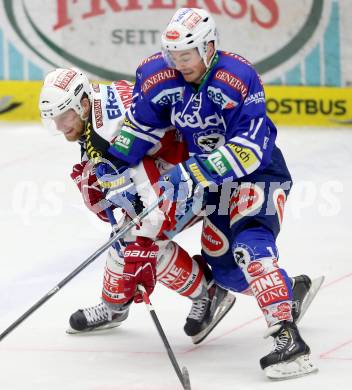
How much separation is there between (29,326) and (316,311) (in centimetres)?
124

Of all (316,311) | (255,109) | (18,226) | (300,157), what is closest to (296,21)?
(300,157)

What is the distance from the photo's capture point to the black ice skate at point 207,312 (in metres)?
4.66

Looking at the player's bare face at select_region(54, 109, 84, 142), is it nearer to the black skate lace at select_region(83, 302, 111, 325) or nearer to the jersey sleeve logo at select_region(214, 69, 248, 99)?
the jersey sleeve logo at select_region(214, 69, 248, 99)

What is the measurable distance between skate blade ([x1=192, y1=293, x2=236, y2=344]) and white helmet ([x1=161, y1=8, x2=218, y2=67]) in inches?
44.1

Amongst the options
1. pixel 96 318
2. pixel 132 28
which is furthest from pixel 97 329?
pixel 132 28

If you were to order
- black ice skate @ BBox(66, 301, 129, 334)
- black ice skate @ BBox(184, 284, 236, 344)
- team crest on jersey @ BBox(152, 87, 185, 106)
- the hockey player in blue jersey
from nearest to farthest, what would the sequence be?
the hockey player in blue jersey
team crest on jersey @ BBox(152, 87, 185, 106)
black ice skate @ BBox(184, 284, 236, 344)
black ice skate @ BBox(66, 301, 129, 334)

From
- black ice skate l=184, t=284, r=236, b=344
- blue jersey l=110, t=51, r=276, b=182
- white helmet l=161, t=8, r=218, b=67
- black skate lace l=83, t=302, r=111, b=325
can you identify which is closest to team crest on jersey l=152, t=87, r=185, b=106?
blue jersey l=110, t=51, r=276, b=182

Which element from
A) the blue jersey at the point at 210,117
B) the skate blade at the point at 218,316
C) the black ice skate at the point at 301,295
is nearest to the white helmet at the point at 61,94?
the blue jersey at the point at 210,117

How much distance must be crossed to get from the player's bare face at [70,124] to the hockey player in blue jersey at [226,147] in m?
0.16

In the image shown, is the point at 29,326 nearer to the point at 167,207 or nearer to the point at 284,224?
the point at 167,207

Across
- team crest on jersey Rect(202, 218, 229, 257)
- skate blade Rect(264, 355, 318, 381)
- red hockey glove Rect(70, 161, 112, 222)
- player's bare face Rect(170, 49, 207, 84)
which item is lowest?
skate blade Rect(264, 355, 318, 381)

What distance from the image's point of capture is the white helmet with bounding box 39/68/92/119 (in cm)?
436

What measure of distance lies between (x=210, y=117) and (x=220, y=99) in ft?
0.43

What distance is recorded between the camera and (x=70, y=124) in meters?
4.44
